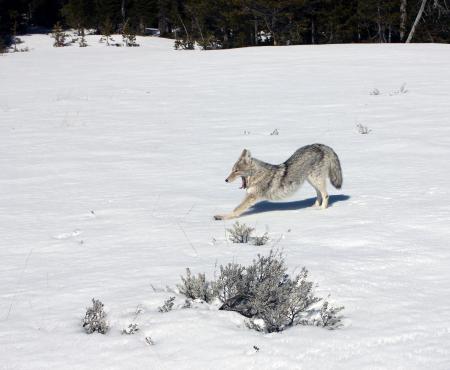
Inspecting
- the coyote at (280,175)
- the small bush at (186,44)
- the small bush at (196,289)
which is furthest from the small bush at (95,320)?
the small bush at (186,44)

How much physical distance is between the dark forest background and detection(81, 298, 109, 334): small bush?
33.8 m

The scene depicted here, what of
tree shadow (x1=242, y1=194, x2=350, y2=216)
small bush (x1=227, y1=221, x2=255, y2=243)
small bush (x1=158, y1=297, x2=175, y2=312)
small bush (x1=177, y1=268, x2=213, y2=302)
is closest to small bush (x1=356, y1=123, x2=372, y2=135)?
tree shadow (x1=242, y1=194, x2=350, y2=216)

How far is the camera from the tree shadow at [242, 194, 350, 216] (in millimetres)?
8125

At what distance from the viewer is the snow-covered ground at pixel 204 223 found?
3814 millimetres

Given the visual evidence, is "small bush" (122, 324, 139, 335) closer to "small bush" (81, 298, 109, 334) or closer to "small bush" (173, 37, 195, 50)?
"small bush" (81, 298, 109, 334)

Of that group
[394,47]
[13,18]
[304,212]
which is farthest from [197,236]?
[13,18]

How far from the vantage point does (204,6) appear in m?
45.0

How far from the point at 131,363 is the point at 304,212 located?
4519 mm

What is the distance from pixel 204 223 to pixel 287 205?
5.89ft

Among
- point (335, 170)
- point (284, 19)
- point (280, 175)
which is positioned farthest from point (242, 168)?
point (284, 19)

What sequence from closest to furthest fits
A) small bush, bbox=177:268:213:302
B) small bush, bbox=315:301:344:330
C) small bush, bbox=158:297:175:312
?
small bush, bbox=315:301:344:330 < small bush, bbox=158:297:175:312 < small bush, bbox=177:268:213:302

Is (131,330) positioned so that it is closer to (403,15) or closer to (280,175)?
(280,175)

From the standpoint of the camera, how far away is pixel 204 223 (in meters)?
7.07

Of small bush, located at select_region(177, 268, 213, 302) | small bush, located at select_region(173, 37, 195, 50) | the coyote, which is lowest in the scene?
small bush, located at select_region(177, 268, 213, 302)
